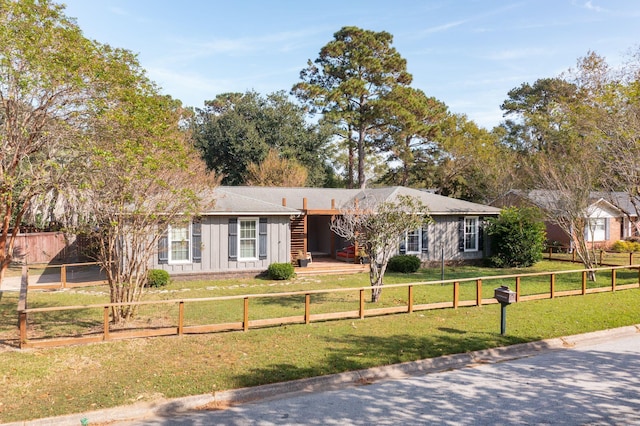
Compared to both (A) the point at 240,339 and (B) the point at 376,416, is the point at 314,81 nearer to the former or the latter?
(A) the point at 240,339

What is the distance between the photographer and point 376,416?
622cm

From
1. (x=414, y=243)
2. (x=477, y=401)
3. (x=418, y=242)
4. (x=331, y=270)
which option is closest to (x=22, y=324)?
(x=477, y=401)

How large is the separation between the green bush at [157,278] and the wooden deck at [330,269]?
18.3ft

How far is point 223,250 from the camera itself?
18.9 meters

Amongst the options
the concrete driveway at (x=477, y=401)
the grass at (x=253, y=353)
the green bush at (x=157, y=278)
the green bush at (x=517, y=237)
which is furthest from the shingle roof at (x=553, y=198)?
the green bush at (x=157, y=278)

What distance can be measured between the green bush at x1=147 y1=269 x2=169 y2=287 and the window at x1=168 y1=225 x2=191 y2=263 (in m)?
1.21

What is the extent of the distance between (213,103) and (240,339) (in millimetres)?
42033

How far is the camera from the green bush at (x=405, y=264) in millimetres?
21062

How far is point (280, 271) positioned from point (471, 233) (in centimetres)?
1056

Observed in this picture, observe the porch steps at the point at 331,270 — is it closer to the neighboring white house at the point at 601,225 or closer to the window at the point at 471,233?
the window at the point at 471,233

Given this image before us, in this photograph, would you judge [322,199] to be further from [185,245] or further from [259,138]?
[259,138]

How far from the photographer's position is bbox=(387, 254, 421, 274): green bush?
21062 mm

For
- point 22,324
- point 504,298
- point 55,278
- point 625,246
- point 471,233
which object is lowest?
point 55,278

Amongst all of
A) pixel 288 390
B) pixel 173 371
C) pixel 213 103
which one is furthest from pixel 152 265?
pixel 213 103
